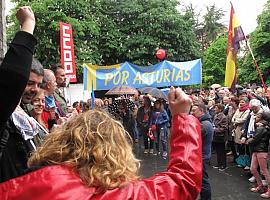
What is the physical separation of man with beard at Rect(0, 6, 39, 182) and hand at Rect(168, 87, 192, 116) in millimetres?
630

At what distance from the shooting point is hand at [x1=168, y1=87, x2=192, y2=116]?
5.16 feet

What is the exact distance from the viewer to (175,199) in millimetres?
1410

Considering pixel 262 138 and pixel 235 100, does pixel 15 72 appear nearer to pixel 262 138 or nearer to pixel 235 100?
pixel 262 138

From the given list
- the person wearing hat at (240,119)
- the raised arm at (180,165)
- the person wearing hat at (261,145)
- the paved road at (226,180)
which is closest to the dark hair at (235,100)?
the person wearing hat at (240,119)

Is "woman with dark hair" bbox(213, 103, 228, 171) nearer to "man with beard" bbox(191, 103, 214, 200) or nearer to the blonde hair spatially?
"man with beard" bbox(191, 103, 214, 200)

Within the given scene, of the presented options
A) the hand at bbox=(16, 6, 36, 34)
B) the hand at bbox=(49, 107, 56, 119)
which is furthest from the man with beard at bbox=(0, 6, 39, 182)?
the hand at bbox=(49, 107, 56, 119)

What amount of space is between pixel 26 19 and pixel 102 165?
78 cm

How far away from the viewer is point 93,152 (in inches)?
55.1

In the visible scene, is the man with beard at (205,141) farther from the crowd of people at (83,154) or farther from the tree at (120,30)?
the tree at (120,30)

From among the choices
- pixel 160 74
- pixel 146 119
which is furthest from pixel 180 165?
pixel 160 74

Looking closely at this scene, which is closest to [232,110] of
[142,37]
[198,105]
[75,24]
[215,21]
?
[198,105]

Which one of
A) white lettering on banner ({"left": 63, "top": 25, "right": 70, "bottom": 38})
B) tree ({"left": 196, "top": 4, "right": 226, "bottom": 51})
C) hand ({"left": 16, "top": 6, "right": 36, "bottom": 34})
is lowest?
hand ({"left": 16, "top": 6, "right": 36, "bottom": 34})

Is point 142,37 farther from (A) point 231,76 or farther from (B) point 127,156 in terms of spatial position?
(B) point 127,156

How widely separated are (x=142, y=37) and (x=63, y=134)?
2452cm
